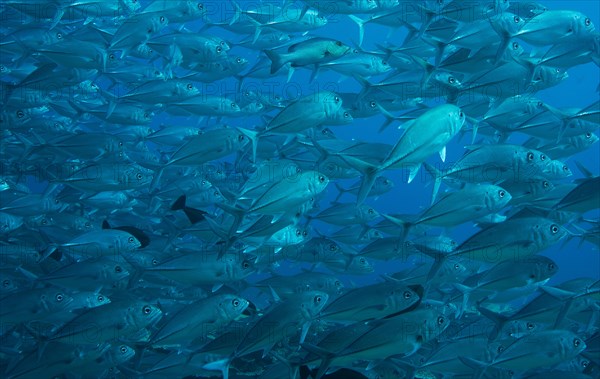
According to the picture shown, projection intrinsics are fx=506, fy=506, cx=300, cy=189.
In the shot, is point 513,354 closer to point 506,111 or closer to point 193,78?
point 506,111

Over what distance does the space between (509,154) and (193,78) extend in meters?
3.97

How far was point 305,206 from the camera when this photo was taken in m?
4.38

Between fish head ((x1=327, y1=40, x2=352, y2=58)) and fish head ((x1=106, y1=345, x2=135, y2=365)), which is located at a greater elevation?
fish head ((x1=327, y1=40, x2=352, y2=58))

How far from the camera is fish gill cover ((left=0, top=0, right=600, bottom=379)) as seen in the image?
12.2 ft

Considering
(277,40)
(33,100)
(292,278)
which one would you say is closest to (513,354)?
(292,278)

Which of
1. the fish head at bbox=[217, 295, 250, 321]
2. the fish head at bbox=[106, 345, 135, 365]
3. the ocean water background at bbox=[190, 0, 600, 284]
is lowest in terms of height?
the ocean water background at bbox=[190, 0, 600, 284]

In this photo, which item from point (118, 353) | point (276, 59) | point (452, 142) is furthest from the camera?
point (452, 142)

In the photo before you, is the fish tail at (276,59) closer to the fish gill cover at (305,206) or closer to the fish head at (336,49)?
the fish gill cover at (305,206)

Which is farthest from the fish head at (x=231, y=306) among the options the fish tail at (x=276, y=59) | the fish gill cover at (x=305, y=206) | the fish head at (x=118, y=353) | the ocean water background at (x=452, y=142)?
the ocean water background at (x=452, y=142)

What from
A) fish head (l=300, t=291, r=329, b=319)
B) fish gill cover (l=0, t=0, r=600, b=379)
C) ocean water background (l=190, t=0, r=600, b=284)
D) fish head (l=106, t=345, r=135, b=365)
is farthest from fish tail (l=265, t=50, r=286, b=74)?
ocean water background (l=190, t=0, r=600, b=284)

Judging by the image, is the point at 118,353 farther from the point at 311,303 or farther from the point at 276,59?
the point at 276,59

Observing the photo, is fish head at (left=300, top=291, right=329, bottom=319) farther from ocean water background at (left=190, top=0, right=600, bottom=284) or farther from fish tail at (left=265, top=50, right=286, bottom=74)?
ocean water background at (left=190, top=0, right=600, bottom=284)

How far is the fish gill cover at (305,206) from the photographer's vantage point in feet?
12.2

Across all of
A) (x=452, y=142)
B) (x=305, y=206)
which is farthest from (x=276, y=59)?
(x=452, y=142)
